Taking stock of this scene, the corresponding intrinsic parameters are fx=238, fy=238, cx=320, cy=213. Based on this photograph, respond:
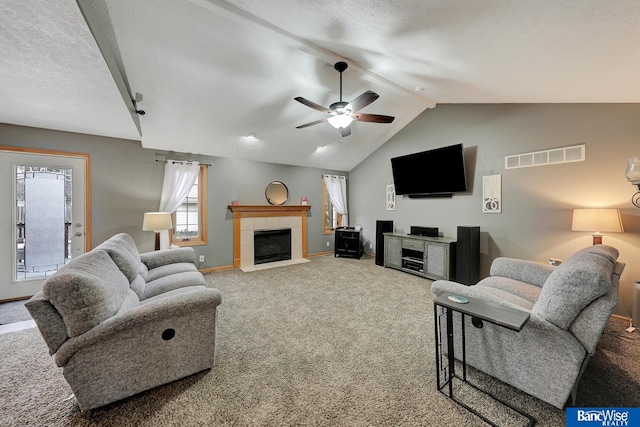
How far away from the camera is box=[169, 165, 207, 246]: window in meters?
4.52

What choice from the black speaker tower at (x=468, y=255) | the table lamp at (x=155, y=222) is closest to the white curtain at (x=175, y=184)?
the table lamp at (x=155, y=222)

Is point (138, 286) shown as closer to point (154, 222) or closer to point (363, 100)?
point (154, 222)

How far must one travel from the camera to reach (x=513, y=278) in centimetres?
258

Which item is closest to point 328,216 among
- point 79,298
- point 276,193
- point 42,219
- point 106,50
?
point 276,193

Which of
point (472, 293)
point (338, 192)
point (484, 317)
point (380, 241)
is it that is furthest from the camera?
point (338, 192)

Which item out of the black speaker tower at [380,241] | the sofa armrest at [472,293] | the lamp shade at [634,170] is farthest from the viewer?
the black speaker tower at [380,241]

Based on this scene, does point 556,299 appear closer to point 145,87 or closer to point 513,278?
point 513,278

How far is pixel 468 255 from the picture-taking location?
3.69 metres

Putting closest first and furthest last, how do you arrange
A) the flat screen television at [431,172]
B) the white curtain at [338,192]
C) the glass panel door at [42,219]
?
1. the glass panel door at [42,219]
2. the flat screen television at [431,172]
3. the white curtain at [338,192]

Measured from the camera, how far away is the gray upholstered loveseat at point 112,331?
53.3 inches

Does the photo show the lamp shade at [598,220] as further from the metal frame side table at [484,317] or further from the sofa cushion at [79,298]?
the sofa cushion at [79,298]

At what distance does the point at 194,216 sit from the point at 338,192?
3.39 meters

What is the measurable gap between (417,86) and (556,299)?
9.62ft

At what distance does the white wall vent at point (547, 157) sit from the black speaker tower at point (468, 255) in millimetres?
1092
